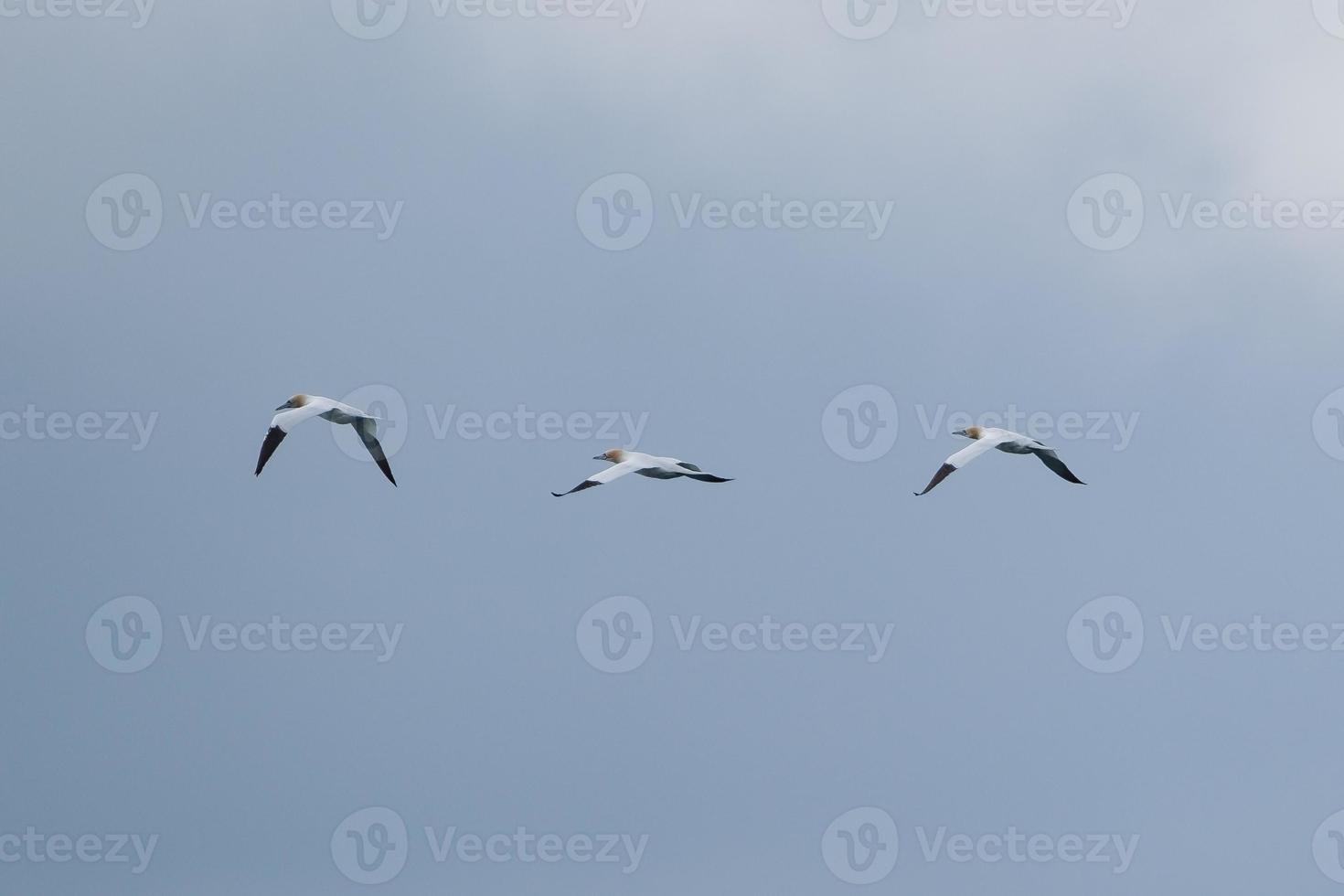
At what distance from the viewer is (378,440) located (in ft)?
84.4

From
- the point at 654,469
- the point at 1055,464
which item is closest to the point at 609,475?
the point at 654,469

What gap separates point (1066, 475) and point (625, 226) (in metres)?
8.51

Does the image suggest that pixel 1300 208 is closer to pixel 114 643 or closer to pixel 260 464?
pixel 260 464

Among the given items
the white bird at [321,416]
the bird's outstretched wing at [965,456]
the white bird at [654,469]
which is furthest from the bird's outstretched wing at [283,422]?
the bird's outstretched wing at [965,456]

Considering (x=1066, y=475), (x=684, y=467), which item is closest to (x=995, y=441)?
(x=1066, y=475)

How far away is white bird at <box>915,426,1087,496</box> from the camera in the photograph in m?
24.9

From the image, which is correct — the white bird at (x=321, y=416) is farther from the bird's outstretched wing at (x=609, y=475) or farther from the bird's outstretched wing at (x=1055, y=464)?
the bird's outstretched wing at (x=1055, y=464)

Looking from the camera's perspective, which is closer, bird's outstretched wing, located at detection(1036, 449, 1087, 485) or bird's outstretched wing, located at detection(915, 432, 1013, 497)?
bird's outstretched wing, located at detection(915, 432, 1013, 497)

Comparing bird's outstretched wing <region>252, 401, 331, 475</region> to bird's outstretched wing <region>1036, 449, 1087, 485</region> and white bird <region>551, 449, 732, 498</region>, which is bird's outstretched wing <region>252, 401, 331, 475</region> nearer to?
white bird <region>551, 449, 732, 498</region>

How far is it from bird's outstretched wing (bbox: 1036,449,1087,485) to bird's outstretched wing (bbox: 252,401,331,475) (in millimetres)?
8557

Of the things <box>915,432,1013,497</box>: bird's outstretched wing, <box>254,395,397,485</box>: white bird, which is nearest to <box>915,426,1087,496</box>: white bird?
<box>915,432,1013,497</box>: bird's outstretched wing

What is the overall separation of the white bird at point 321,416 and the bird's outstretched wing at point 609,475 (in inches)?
89.5

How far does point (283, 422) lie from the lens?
25.3 m

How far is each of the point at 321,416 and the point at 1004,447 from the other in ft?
26.8
